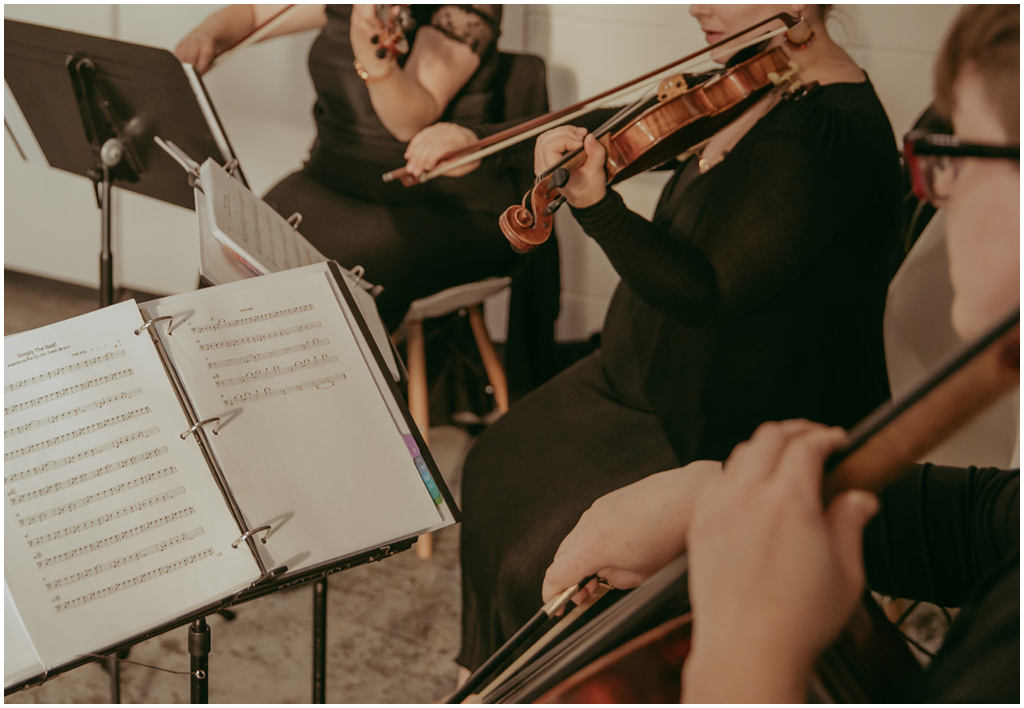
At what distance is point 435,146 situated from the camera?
1420 mm

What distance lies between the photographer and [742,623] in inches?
17.4

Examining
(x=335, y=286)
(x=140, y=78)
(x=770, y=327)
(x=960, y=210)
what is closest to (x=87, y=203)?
(x=140, y=78)

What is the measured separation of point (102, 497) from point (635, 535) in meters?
0.49

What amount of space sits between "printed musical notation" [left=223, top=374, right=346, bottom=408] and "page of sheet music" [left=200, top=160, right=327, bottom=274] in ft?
0.55

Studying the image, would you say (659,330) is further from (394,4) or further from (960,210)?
(394,4)

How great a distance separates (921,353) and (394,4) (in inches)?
44.7

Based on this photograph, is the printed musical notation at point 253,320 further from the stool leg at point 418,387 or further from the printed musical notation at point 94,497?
the stool leg at point 418,387

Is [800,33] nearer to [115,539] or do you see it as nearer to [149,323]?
[149,323]

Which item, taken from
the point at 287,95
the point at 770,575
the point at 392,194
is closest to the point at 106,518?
the point at 770,575

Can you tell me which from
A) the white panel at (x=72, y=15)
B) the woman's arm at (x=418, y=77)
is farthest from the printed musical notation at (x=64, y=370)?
the white panel at (x=72, y=15)

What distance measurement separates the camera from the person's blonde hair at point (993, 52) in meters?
0.49

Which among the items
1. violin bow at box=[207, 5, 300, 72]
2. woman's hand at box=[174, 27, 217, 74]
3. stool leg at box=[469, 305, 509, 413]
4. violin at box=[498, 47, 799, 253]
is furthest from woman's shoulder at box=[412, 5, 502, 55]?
violin at box=[498, 47, 799, 253]

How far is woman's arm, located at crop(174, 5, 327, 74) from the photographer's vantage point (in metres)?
1.79

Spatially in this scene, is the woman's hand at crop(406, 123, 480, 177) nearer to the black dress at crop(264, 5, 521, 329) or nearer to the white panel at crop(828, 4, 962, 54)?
the black dress at crop(264, 5, 521, 329)
